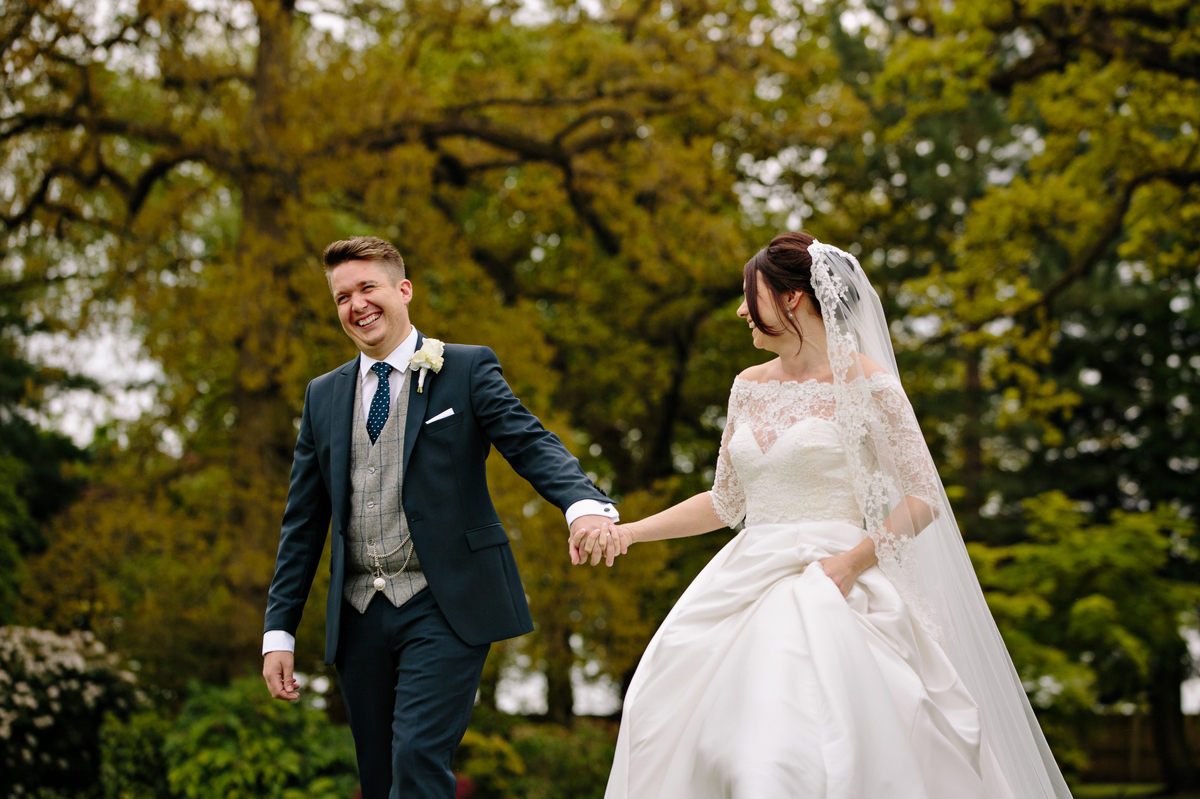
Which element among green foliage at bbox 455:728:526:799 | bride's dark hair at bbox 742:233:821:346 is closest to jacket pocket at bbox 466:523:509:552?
bride's dark hair at bbox 742:233:821:346

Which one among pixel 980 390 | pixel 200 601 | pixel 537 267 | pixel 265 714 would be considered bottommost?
pixel 265 714

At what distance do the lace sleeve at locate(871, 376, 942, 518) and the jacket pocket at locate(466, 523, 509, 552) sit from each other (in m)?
1.30

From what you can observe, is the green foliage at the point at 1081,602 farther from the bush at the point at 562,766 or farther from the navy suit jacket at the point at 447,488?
the navy suit jacket at the point at 447,488

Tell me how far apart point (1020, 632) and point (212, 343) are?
9536mm

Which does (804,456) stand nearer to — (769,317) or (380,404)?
(769,317)

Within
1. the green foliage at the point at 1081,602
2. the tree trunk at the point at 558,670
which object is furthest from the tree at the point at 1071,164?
the tree trunk at the point at 558,670

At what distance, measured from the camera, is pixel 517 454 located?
139 inches

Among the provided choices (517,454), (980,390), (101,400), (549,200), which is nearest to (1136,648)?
(980,390)

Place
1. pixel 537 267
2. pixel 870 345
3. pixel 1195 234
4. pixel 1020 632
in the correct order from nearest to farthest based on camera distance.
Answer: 1. pixel 870 345
2. pixel 1195 234
3. pixel 1020 632
4. pixel 537 267

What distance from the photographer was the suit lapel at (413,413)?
3.48 meters

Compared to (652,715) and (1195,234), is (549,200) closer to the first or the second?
(1195,234)

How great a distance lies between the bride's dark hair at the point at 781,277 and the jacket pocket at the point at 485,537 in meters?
1.17

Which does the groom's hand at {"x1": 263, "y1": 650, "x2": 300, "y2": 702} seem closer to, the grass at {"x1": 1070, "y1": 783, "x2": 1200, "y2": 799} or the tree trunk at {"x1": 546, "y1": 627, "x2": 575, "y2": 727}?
the tree trunk at {"x1": 546, "y1": 627, "x2": 575, "y2": 727}

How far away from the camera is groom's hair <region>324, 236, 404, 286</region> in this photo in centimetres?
358
